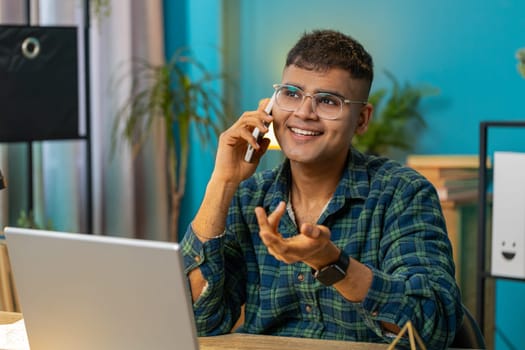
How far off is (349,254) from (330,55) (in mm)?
416

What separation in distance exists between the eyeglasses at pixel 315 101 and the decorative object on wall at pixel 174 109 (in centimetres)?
217

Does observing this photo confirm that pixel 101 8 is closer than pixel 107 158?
Yes

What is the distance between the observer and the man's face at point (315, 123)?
1.92 m

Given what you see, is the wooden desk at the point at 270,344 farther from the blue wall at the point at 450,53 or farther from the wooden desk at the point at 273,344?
the blue wall at the point at 450,53

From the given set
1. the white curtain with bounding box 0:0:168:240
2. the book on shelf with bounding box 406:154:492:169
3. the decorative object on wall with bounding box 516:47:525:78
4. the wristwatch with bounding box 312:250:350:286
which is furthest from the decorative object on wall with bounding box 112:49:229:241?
the wristwatch with bounding box 312:250:350:286

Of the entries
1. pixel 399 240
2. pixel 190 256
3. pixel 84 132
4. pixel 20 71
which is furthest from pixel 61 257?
pixel 84 132

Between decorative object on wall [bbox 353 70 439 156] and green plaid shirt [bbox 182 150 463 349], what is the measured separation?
2020 millimetres

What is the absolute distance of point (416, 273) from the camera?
1.71m

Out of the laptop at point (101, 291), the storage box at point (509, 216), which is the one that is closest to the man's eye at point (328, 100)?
the laptop at point (101, 291)

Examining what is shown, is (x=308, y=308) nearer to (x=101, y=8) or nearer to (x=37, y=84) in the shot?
(x=37, y=84)

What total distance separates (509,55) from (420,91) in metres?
0.41

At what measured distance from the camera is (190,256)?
194 cm

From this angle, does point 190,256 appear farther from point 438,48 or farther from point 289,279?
point 438,48

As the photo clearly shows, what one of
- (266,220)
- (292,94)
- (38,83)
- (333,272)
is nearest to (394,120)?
(38,83)
